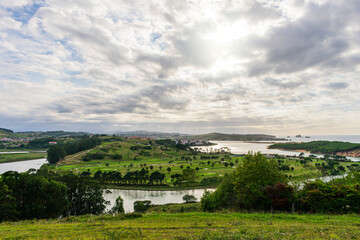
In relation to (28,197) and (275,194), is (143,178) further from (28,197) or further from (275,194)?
(275,194)

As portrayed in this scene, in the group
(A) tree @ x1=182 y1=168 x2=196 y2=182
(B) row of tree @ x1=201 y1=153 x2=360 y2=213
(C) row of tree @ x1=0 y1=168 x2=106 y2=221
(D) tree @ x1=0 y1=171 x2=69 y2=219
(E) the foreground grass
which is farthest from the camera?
(A) tree @ x1=182 y1=168 x2=196 y2=182

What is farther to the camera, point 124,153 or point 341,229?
point 124,153

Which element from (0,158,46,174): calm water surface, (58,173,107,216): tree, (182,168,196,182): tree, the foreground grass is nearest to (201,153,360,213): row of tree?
the foreground grass

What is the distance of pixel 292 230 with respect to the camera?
12727 mm

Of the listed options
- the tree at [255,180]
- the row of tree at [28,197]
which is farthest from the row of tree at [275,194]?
the row of tree at [28,197]

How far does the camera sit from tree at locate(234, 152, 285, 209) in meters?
24.9

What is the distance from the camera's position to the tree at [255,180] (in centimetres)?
2494

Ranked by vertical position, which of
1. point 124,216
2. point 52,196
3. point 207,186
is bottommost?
point 207,186

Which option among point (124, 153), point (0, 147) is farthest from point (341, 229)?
point (0, 147)

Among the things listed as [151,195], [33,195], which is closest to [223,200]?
[33,195]

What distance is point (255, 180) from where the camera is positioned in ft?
90.1

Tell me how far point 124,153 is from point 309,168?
130819 mm

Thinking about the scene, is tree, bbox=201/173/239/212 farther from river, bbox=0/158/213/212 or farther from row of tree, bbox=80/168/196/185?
row of tree, bbox=80/168/196/185

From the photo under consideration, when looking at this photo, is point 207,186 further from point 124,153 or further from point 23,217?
point 124,153
